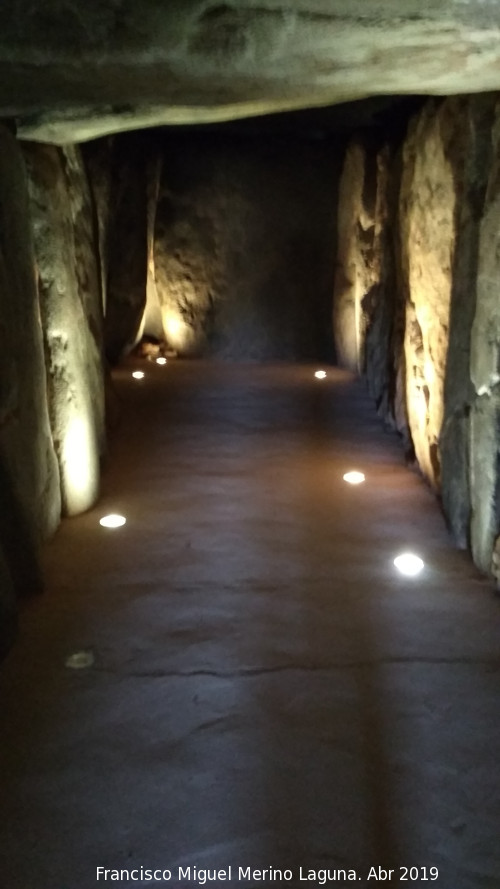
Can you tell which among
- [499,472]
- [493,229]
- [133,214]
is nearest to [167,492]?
[499,472]

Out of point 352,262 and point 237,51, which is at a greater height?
point 237,51

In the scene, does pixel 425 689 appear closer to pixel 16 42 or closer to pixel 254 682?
pixel 254 682

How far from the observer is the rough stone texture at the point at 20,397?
3.71m

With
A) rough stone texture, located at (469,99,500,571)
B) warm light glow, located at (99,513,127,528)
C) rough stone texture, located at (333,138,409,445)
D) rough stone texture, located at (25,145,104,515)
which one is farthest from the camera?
rough stone texture, located at (333,138,409,445)

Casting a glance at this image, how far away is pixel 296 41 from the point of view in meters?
2.32

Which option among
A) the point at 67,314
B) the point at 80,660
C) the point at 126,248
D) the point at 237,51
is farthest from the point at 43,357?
the point at 126,248

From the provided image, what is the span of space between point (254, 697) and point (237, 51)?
2.31m

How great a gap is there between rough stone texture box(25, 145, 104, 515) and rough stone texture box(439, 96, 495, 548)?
236 cm

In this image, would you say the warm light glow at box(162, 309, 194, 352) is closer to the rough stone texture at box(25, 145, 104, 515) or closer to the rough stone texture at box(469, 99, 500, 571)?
the rough stone texture at box(25, 145, 104, 515)

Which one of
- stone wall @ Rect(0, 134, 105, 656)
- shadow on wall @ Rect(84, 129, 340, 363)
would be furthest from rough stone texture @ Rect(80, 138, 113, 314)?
stone wall @ Rect(0, 134, 105, 656)

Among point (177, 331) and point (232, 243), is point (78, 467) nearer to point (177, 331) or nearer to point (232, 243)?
point (177, 331)

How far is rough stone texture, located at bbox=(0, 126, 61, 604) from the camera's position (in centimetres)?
371

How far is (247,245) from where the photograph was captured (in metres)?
9.05

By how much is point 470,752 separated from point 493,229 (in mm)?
2480
